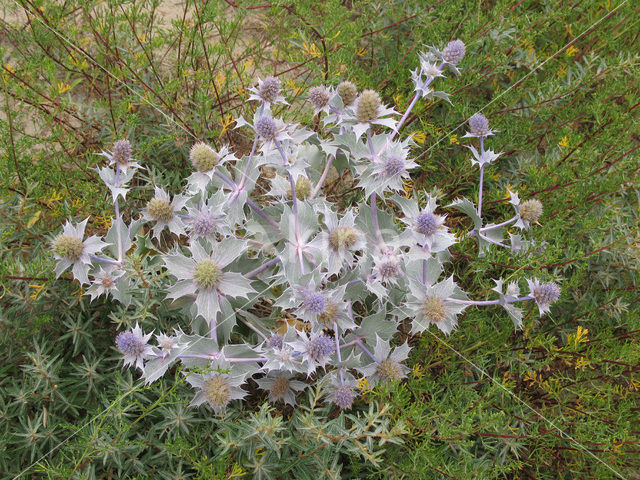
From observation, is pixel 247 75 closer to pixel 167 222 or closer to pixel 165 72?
pixel 165 72

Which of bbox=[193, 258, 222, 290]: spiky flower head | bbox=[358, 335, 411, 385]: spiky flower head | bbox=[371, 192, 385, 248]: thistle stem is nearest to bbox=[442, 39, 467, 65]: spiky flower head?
bbox=[371, 192, 385, 248]: thistle stem

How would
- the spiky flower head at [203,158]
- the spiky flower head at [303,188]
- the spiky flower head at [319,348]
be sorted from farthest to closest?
the spiky flower head at [303,188] < the spiky flower head at [203,158] < the spiky flower head at [319,348]

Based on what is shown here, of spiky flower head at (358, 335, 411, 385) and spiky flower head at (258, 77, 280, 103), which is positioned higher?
spiky flower head at (258, 77, 280, 103)

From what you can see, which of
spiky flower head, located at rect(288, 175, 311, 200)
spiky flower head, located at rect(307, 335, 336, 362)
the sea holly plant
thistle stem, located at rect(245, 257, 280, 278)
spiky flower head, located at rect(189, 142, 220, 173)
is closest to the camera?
spiky flower head, located at rect(307, 335, 336, 362)

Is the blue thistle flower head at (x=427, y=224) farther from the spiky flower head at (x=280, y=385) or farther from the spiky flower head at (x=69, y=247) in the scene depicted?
the spiky flower head at (x=69, y=247)

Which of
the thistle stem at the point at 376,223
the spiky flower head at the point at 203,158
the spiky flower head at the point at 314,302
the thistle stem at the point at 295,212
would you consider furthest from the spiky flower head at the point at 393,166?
the spiky flower head at the point at 203,158

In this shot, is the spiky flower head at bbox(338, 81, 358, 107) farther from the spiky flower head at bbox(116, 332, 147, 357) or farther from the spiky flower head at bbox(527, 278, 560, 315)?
the spiky flower head at bbox(116, 332, 147, 357)
